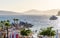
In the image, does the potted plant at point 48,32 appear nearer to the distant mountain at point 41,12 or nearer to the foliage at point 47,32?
the foliage at point 47,32

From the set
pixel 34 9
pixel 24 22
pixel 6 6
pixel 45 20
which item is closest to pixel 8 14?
pixel 6 6

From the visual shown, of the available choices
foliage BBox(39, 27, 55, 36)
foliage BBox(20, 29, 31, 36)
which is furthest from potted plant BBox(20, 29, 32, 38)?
foliage BBox(39, 27, 55, 36)

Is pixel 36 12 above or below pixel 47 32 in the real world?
above

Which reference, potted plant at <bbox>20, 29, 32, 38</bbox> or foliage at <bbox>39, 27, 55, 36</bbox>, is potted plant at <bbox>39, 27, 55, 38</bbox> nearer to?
foliage at <bbox>39, 27, 55, 36</bbox>

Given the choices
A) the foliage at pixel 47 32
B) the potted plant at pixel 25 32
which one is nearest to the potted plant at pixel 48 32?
the foliage at pixel 47 32

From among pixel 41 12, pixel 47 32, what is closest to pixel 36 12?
pixel 41 12

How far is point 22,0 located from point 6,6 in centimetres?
21

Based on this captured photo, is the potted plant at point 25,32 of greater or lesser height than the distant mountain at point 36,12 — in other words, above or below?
below

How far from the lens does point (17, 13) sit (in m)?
1.64

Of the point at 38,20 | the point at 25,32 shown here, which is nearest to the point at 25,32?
the point at 25,32

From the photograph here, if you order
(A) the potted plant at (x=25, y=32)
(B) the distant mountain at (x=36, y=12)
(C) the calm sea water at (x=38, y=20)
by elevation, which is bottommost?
(A) the potted plant at (x=25, y=32)

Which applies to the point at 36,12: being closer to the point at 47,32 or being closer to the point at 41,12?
the point at 41,12

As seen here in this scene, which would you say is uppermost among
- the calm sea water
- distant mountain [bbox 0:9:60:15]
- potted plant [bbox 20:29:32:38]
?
distant mountain [bbox 0:9:60:15]

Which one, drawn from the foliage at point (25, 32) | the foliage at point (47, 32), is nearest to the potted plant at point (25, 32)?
the foliage at point (25, 32)
